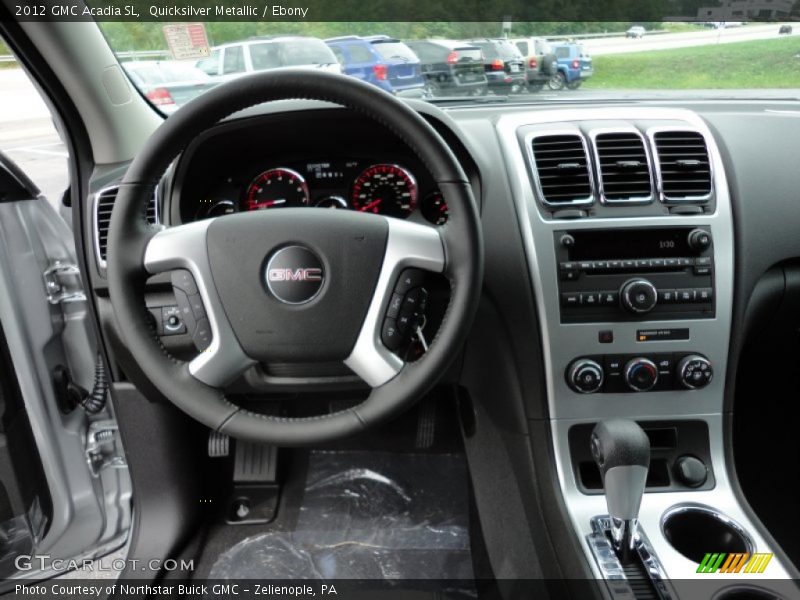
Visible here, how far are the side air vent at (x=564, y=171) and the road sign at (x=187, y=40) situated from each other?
873mm

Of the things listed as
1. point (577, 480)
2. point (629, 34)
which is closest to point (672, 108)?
point (629, 34)

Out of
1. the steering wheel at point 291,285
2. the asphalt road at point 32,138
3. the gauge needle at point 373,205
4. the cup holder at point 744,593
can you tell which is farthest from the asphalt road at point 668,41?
the asphalt road at point 32,138

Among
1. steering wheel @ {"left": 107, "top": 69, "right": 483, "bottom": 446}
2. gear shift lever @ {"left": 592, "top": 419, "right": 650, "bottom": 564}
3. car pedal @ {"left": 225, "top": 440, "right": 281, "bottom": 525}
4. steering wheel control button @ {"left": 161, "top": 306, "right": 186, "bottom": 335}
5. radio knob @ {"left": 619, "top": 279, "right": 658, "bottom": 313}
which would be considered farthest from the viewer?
car pedal @ {"left": 225, "top": 440, "right": 281, "bottom": 525}

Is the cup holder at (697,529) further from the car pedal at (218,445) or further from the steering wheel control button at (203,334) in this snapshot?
the car pedal at (218,445)

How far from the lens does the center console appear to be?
1.60m

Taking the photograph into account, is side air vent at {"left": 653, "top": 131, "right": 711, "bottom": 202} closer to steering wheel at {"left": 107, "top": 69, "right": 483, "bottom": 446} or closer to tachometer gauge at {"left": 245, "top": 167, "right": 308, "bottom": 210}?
steering wheel at {"left": 107, "top": 69, "right": 483, "bottom": 446}

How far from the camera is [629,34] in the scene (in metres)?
1.70

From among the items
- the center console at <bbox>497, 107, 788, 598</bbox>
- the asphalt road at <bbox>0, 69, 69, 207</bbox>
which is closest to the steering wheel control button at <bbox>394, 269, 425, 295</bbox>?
the center console at <bbox>497, 107, 788, 598</bbox>

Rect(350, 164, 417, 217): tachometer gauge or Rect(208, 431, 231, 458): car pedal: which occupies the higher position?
Rect(350, 164, 417, 217): tachometer gauge

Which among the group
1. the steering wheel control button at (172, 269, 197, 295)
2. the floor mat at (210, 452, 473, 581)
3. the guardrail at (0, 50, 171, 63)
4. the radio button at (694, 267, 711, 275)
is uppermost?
the guardrail at (0, 50, 171, 63)

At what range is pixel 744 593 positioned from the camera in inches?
54.8

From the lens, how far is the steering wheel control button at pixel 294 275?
123 cm

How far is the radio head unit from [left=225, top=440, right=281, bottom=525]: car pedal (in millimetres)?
1138

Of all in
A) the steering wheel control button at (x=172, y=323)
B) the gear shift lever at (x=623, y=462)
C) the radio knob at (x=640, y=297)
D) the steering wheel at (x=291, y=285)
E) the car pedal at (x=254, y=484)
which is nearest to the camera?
the steering wheel at (x=291, y=285)
